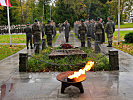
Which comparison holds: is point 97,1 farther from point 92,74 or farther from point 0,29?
point 92,74

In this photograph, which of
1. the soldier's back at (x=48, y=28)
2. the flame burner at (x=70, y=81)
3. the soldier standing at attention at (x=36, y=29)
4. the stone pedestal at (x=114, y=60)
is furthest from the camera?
the soldier's back at (x=48, y=28)

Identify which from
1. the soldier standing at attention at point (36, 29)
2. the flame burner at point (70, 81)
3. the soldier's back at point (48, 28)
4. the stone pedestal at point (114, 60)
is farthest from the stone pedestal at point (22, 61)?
the soldier's back at point (48, 28)

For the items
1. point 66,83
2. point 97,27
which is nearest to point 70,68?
point 66,83

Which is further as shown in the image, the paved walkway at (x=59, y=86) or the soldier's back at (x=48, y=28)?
the soldier's back at (x=48, y=28)

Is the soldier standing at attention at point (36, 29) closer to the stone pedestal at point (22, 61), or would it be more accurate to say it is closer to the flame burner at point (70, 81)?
the stone pedestal at point (22, 61)

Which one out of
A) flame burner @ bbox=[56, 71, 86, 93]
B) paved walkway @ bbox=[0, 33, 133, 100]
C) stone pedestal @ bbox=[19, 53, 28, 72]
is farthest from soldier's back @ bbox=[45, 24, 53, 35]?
flame burner @ bbox=[56, 71, 86, 93]

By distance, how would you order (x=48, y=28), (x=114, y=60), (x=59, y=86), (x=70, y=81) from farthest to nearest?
1. (x=48, y=28)
2. (x=114, y=60)
3. (x=59, y=86)
4. (x=70, y=81)

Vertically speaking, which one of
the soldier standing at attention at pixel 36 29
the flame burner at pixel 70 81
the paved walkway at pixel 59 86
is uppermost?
the soldier standing at attention at pixel 36 29

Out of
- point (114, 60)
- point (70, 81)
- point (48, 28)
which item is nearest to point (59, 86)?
point (70, 81)

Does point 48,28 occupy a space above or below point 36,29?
above

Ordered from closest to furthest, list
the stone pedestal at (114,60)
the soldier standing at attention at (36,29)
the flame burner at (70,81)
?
the flame burner at (70,81)
the stone pedestal at (114,60)
the soldier standing at attention at (36,29)

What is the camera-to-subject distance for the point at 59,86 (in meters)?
5.75

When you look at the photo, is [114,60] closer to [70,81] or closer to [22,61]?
[70,81]

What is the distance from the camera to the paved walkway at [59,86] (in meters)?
4.92
